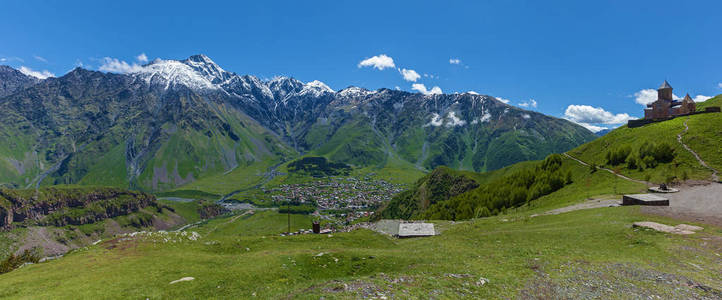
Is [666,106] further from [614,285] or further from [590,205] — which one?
[614,285]

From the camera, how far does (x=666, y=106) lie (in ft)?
294

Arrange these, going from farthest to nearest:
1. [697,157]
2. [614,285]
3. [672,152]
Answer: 1. [672,152]
2. [697,157]
3. [614,285]

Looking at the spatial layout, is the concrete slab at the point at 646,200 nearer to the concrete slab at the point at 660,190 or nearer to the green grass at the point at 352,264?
the green grass at the point at 352,264

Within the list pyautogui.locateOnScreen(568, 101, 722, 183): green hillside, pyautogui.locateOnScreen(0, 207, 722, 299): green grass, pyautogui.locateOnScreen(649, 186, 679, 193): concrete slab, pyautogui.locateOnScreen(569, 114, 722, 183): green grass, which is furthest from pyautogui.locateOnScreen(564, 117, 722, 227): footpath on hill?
pyautogui.locateOnScreen(0, 207, 722, 299): green grass

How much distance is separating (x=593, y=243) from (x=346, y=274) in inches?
813

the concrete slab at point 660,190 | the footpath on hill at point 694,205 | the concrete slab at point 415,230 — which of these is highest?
the concrete slab at point 660,190

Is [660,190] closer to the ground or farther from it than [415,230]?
farther from it

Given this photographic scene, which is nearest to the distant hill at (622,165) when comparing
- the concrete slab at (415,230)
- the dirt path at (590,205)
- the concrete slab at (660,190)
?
the concrete slab at (660,190)

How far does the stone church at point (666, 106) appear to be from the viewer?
84.8 meters

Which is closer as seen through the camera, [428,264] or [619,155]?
[428,264]

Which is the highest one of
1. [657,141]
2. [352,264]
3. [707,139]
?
[657,141]

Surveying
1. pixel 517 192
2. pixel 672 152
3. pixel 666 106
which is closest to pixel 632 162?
pixel 672 152

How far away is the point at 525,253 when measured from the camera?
23.8 metres

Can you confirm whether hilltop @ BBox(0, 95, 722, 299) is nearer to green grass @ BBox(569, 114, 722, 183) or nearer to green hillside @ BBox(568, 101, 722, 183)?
green grass @ BBox(569, 114, 722, 183)
